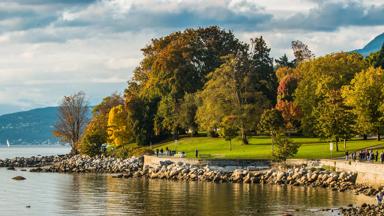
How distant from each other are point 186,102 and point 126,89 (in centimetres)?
3382

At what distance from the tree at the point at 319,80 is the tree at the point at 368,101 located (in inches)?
222

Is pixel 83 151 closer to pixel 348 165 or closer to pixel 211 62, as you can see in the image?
pixel 211 62

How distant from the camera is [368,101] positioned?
3585 inches

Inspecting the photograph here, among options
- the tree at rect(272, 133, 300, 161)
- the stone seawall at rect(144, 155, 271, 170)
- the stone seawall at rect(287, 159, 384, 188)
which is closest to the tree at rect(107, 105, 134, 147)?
the stone seawall at rect(144, 155, 271, 170)

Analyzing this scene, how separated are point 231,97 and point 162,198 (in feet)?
157

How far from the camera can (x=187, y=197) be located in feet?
199

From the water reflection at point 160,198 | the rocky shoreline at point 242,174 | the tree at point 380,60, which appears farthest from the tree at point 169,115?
the water reflection at point 160,198

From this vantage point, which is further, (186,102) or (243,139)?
(186,102)

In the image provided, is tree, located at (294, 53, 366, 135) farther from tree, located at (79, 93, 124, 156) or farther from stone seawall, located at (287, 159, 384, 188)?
tree, located at (79, 93, 124, 156)

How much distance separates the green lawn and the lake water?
14997 mm

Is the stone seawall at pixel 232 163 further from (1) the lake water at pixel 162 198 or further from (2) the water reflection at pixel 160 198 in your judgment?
(2) the water reflection at pixel 160 198

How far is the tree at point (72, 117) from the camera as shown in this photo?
134625mm

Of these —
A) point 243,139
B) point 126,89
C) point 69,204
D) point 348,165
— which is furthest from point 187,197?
point 126,89

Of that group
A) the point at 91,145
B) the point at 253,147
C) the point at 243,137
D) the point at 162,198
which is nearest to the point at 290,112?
the point at 243,137
